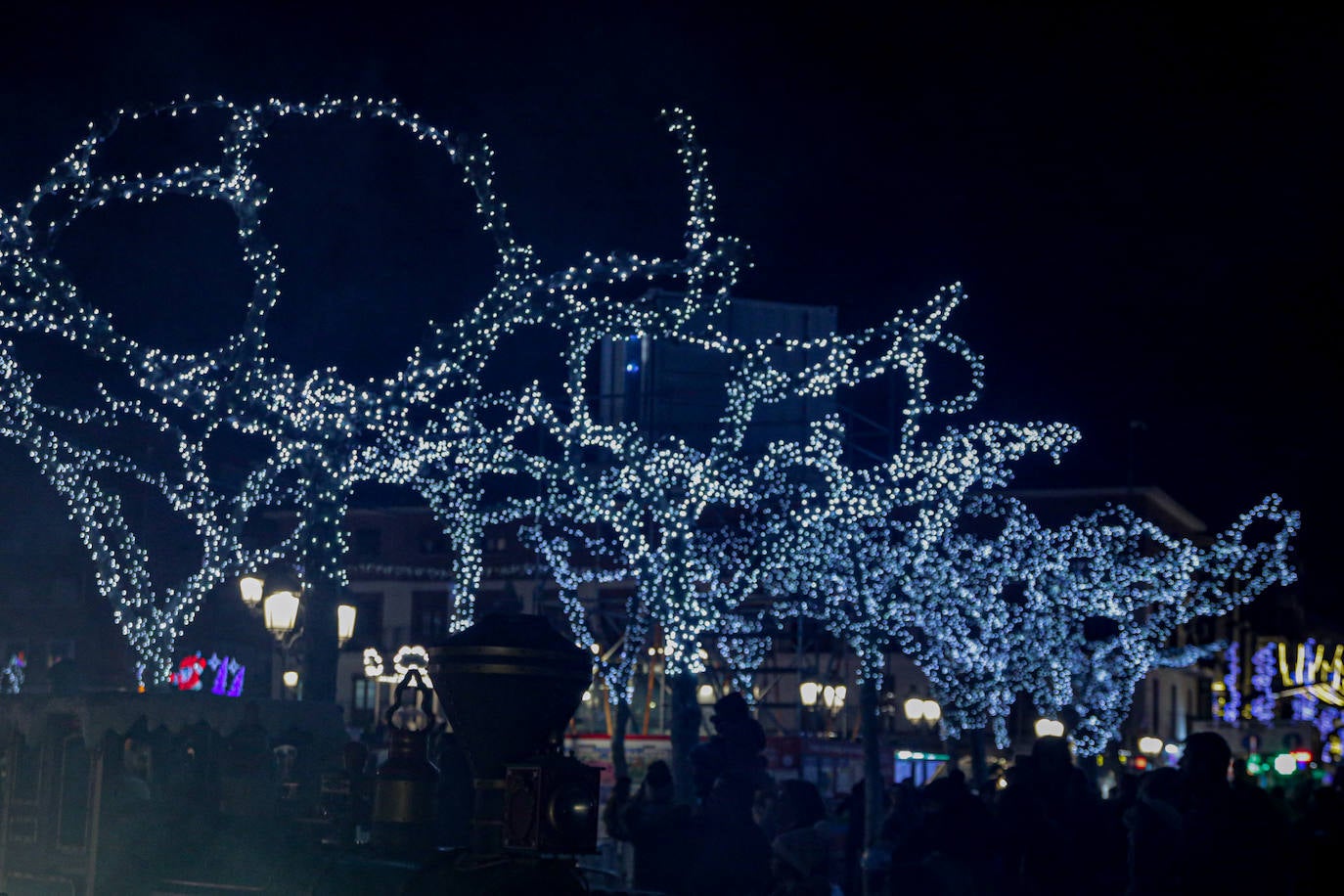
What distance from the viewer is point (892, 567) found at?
Answer: 25.5 metres

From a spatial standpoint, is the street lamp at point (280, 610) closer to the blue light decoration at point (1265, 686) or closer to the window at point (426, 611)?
the window at point (426, 611)

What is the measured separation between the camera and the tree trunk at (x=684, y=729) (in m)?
20.6

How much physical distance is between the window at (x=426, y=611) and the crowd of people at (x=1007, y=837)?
160 ft

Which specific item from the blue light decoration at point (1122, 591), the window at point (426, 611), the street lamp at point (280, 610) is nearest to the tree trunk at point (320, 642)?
the street lamp at point (280, 610)

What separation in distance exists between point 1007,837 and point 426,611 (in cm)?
5118

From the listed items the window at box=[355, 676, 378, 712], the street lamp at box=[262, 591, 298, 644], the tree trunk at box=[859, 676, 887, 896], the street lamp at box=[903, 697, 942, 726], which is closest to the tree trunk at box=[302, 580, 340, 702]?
the street lamp at box=[262, 591, 298, 644]

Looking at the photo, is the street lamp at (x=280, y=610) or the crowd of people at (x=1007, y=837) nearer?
the crowd of people at (x=1007, y=837)

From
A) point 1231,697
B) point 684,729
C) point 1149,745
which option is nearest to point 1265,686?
point 1231,697

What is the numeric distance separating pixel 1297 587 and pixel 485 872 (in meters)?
98.8

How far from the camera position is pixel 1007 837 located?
907cm

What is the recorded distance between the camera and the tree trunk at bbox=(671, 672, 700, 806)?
20578mm

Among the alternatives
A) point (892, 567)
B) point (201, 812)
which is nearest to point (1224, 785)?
point (201, 812)

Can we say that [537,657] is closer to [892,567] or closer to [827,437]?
[827,437]

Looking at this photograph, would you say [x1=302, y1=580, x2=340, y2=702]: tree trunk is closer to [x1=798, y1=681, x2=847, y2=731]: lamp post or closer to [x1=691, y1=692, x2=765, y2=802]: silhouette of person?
[x1=691, y1=692, x2=765, y2=802]: silhouette of person
